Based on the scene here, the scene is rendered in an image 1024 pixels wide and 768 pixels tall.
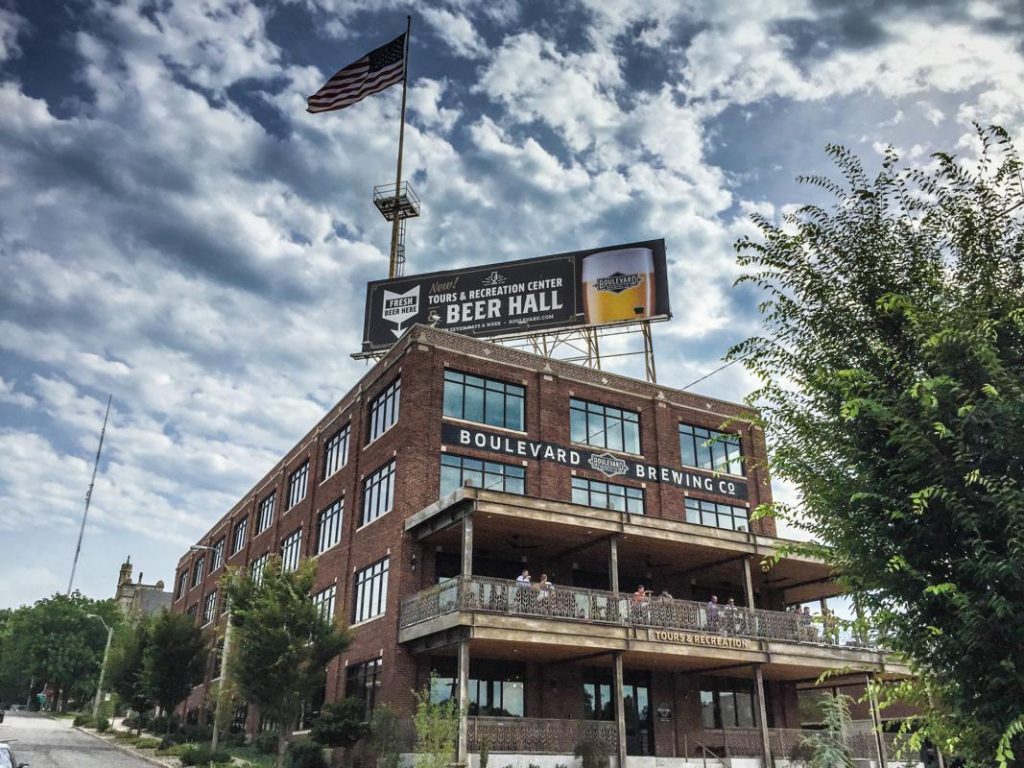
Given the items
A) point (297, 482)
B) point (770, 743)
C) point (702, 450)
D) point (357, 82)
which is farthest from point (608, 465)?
point (357, 82)

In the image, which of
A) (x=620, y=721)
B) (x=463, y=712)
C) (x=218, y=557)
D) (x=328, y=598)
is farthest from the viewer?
(x=218, y=557)

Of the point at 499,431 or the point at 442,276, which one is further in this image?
the point at 442,276

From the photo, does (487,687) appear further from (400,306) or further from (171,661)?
(171,661)

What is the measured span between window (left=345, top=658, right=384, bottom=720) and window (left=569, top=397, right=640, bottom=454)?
37.5 ft

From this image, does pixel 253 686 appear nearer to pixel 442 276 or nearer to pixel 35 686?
pixel 442 276

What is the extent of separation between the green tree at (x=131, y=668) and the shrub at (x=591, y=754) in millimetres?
31333

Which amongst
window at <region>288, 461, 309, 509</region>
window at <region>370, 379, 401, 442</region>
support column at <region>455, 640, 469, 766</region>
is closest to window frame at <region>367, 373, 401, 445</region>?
window at <region>370, 379, 401, 442</region>

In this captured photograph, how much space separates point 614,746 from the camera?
2736 cm

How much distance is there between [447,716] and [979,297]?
1747 cm

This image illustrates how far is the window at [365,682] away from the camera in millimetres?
29406

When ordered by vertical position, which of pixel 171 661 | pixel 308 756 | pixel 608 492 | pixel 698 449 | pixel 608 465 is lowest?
pixel 308 756

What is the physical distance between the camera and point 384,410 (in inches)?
1380

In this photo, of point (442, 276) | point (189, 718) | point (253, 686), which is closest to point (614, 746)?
point (253, 686)

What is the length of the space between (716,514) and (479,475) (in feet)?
36.9
